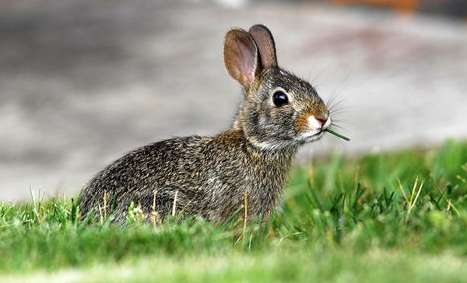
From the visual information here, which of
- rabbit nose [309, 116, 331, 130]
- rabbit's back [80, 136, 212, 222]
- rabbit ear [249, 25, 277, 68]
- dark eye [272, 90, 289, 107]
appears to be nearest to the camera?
rabbit's back [80, 136, 212, 222]

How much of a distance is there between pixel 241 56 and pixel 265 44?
Result: 157 mm

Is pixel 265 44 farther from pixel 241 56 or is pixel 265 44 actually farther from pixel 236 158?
pixel 236 158

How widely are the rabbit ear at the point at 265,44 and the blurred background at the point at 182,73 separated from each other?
2488mm

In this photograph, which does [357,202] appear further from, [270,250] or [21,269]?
[21,269]

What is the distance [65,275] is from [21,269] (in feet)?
0.70

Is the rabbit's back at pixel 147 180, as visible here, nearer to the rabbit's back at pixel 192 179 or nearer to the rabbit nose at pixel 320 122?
the rabbit's back at pixel 192 179

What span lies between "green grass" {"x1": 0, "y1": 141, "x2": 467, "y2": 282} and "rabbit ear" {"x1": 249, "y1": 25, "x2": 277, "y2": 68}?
908 mm

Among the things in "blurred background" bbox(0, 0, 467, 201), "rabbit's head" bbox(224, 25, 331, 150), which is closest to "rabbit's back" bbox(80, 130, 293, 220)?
"rabbit's head" bbox(224, 25, 331, 150)

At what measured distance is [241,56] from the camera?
21.2 feet

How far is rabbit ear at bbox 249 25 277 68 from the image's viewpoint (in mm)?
6442

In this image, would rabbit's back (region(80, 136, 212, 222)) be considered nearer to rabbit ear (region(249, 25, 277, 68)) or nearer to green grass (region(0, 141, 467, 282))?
green grass (region(0, 141, 467, 282))

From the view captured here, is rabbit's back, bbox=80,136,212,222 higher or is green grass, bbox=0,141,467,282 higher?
rabbit's back, bbox=80,136,212,222

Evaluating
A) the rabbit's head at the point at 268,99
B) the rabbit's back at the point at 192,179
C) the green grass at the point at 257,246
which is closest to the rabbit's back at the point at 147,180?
the rabbit's back at the point at 192,179

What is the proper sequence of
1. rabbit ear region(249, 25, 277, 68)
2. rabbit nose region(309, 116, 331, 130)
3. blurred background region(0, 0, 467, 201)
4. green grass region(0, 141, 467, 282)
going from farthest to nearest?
1. blurred background region(0, 0, 467, 201)
2. rabbit ear region(249, 25, 277, 68)
3. rabbit nose region(309, 116, 331, 130)
4. green grass region(0, 141, 467, 282)
